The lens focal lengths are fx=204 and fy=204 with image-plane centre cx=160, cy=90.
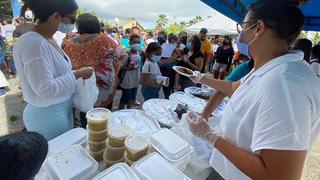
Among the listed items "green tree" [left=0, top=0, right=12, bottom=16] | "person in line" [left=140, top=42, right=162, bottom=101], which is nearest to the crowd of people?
"person in line" [left=140, top=42, right=162, bottom=101]

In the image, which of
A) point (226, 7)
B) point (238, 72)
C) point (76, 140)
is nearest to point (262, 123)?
point (76, 140)

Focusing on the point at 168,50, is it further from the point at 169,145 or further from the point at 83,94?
the point at 169,145

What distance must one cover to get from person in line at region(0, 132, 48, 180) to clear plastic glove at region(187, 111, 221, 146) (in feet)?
2.13

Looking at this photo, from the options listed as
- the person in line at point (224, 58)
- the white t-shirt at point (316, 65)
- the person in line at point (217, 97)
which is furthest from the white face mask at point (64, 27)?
the person in line at point (224, 58)

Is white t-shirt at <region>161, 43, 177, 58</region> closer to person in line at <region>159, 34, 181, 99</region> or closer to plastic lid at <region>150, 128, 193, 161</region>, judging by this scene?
person in line at <region>159, 34, 181, 99</region>

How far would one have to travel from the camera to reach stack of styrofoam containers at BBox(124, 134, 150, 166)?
1111 mm

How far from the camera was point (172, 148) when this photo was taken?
118 centimetres

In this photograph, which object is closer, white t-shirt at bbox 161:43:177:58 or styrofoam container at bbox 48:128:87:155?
styrofoam container at bbox 48:128:87:155

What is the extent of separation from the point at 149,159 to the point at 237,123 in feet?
1.60

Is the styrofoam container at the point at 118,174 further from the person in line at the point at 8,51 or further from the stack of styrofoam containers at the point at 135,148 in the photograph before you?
the person in line at the point at 8,51

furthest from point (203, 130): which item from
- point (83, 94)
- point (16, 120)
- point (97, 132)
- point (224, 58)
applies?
point (224, 58)

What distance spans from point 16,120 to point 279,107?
13.5 ft

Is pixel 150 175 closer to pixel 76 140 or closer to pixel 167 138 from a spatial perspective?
pixel 167 138

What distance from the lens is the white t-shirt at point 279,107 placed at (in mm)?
648
